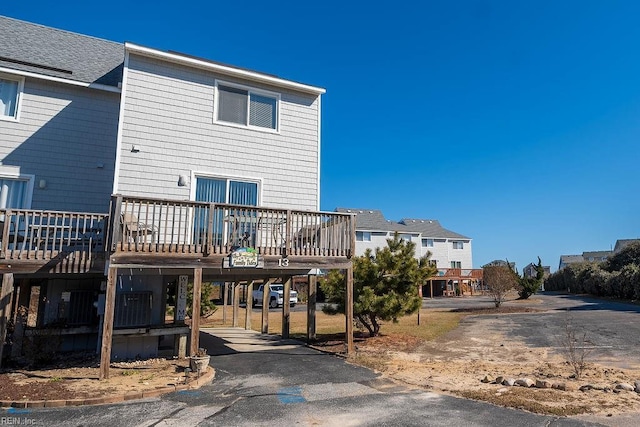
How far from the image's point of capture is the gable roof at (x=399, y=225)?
152 ft

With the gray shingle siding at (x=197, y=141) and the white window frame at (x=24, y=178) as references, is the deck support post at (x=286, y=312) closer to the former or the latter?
the gray shingle siding at (x=197, y=141)

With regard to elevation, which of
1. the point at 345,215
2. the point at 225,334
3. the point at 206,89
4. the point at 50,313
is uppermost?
the point at 206,89

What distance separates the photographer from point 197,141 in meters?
11.7

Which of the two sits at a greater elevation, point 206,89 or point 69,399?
point 206,89

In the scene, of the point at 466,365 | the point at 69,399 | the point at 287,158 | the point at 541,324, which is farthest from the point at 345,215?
the point at 541,324

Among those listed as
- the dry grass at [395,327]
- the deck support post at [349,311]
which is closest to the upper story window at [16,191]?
the deck support post at [349,311]

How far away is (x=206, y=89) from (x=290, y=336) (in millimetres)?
8593

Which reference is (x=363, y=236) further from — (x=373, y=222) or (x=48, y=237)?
(x=48, y=237)

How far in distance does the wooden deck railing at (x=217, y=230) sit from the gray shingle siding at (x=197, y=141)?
3.18 feet

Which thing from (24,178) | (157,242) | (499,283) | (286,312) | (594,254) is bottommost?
(286,312)

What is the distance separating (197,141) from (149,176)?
66.2 inches

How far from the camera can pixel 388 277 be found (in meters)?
13.1

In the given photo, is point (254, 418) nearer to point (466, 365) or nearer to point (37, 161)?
point (466, 365)

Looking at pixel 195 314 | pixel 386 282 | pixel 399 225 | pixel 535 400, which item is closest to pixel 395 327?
pixel 386 282
